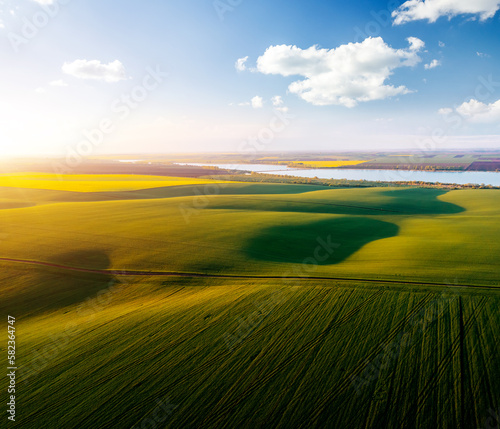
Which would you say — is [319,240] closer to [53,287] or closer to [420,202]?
[53,287]

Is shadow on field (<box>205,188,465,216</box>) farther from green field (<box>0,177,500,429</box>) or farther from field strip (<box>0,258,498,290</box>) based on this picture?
field strip (<box>0,258,498,290</box>)

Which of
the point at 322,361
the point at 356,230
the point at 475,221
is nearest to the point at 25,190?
the point at 356,230

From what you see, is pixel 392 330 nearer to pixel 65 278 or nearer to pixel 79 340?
pixel 79 340

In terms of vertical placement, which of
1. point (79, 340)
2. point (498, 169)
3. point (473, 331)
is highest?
Result: point (498, 169)

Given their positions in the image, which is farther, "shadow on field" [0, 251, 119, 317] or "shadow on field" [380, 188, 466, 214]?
"shadow on field" [380, 188, 466, 214]

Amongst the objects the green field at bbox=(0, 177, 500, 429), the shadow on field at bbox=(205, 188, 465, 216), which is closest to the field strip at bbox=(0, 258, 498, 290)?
the green field at bbox=(0, 177, 500, 429)

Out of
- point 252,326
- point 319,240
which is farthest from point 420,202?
point 252,326
